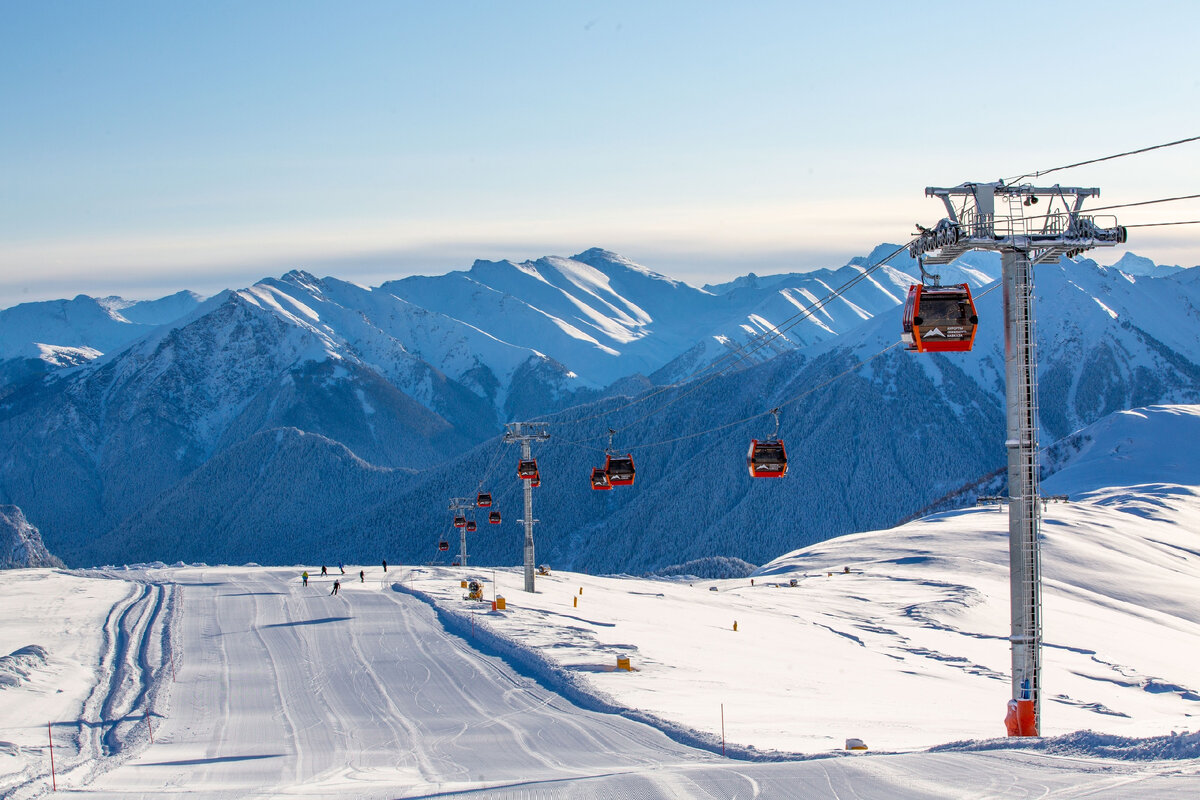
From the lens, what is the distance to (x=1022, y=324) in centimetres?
2409

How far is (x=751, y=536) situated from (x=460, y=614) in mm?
127551

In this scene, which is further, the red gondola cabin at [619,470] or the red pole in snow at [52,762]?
the red gondola cabin at [619,470]

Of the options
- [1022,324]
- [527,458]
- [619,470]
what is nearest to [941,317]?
[1022,324]

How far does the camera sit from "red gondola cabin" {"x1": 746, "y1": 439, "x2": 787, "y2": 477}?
38.1 m

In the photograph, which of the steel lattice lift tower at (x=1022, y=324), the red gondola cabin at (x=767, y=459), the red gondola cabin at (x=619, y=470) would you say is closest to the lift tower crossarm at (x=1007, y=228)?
the steel lattice lift tower at (x=1022, y=324)

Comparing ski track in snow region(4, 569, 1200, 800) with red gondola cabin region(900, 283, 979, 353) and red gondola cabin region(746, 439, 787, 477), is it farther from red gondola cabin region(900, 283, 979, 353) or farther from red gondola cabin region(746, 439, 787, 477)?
red gondola cabin region(746, 439, 787, 477)

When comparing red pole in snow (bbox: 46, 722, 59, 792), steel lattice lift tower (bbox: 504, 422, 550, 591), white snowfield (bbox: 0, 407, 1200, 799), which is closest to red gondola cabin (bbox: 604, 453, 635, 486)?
white snowfield (bbox: 0, 407, 1200, 799)

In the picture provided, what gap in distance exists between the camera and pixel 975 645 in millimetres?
54375

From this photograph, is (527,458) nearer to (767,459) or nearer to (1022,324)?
(767,459)

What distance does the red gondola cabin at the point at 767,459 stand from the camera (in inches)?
1500

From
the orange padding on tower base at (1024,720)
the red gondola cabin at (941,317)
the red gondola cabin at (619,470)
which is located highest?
the red gondola cabin at (941,317)

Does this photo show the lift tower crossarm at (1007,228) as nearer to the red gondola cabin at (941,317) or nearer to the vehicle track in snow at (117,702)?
the red gondola cabin at (941,317)

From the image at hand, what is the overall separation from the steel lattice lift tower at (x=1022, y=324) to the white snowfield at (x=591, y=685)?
6.61 feet

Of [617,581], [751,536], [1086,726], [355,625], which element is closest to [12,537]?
[751,536]
